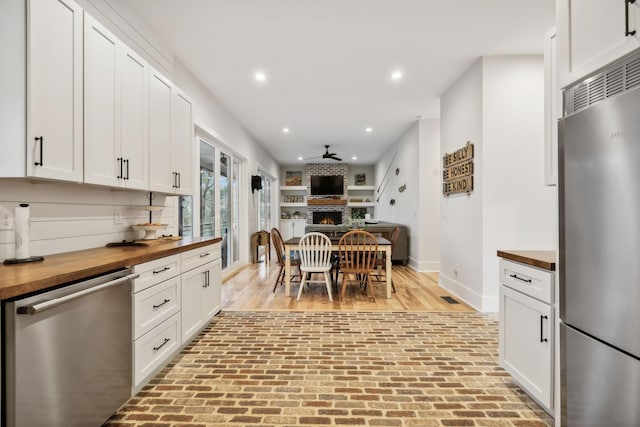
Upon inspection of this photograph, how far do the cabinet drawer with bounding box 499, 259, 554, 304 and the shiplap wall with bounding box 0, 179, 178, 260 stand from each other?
2.86m

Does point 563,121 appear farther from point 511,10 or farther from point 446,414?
point 511,10

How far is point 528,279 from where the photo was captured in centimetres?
182

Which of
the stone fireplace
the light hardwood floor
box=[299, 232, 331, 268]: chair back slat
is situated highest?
the stone fireplace

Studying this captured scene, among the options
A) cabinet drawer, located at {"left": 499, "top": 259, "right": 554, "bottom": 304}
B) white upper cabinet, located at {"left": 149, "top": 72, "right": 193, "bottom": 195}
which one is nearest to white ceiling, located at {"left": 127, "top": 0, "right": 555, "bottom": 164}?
white upper cabinet, located at {"left": 149, "top": 72, "right": 193, "bottom": 195}

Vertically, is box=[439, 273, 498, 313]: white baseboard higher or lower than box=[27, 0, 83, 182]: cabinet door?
lower

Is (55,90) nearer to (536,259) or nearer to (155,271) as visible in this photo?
(155,271)

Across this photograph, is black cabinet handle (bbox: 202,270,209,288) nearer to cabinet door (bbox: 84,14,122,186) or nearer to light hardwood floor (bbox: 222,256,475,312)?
light hardwood floor (bbox: 222,256,475,312)

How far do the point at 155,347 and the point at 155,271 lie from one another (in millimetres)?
500

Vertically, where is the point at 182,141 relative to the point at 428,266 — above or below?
above

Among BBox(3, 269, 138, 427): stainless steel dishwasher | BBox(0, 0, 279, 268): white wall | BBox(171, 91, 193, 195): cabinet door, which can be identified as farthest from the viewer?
BBox(171, 91, 193, 195): cabinet door

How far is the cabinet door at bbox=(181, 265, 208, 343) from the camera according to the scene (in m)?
2.52

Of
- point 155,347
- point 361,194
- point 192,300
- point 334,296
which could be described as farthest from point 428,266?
point 361,194

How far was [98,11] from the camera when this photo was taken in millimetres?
2328

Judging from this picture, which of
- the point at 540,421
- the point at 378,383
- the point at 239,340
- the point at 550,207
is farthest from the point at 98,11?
the point at 550,207
